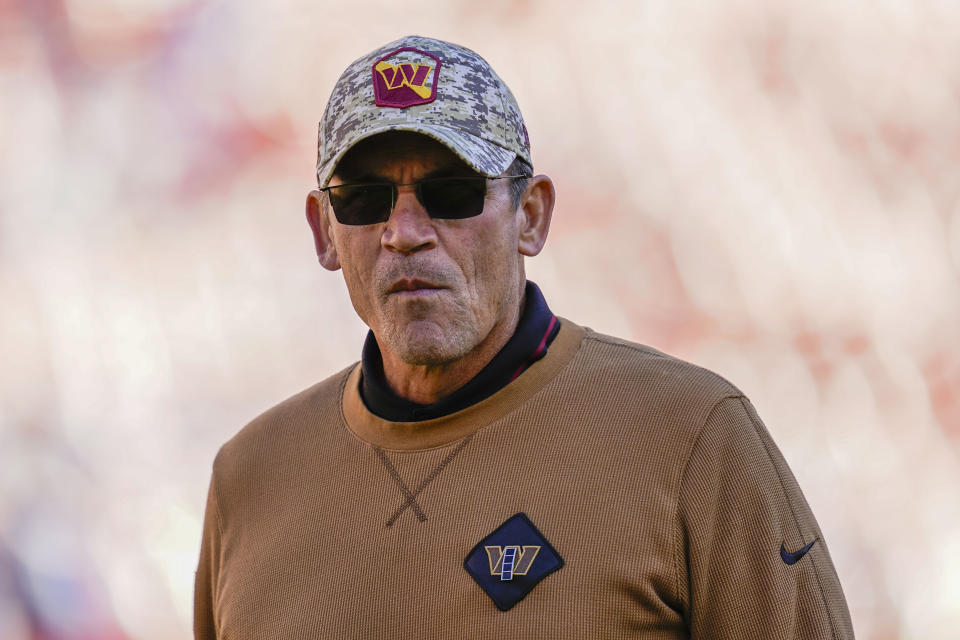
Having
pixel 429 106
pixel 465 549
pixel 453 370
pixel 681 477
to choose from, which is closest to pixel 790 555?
pixel 681 477

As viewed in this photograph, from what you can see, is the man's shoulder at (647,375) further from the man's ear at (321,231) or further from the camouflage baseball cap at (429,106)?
the man's ear at (321,231)

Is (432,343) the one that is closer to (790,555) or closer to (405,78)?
(405,78)

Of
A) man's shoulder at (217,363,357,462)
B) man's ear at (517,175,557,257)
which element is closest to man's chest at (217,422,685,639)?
man's shoulder at (217,363,357,462)

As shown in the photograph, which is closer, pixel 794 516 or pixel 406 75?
pixel 794 516

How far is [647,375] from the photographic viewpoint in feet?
8.05

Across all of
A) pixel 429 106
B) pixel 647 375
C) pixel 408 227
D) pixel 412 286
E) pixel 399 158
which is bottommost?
pixel 647 375

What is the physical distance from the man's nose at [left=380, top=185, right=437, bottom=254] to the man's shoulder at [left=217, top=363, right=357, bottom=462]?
0.50m

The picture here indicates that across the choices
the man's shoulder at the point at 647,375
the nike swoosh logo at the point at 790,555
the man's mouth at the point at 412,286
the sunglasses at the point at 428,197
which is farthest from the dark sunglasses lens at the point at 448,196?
the nike swoosh logo at the point at 790,555

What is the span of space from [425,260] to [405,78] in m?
0.40

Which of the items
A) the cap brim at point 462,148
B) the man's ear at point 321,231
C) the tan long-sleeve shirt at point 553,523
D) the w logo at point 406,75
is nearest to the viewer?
the tan long-sleeve shirt at point 553,523

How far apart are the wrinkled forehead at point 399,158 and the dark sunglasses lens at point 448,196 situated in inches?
0.8

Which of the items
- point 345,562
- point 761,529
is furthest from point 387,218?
point 761,529

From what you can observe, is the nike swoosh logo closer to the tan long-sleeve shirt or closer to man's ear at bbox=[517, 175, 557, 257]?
the tan long-sleeve shirt

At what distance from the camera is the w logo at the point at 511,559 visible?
2203 mm
